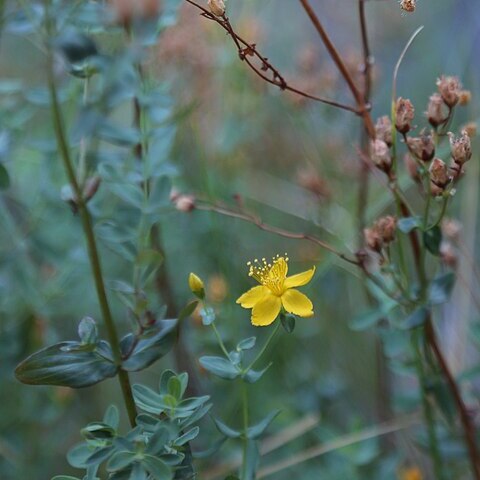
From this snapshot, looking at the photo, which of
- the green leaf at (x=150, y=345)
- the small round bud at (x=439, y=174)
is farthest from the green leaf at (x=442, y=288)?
the green leaf at (x=150, y=345)

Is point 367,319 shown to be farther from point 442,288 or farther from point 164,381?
point 164,381

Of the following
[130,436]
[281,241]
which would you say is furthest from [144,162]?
[281,241]

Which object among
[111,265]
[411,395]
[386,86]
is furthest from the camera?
[386,86]

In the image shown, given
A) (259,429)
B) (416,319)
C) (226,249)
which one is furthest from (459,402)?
(226,249)

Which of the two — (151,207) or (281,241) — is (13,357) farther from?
(281,241)

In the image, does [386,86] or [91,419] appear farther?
[386,86]

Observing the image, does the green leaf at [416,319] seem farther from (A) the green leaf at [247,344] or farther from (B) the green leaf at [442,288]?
(A) the green leaf at [247,344]
